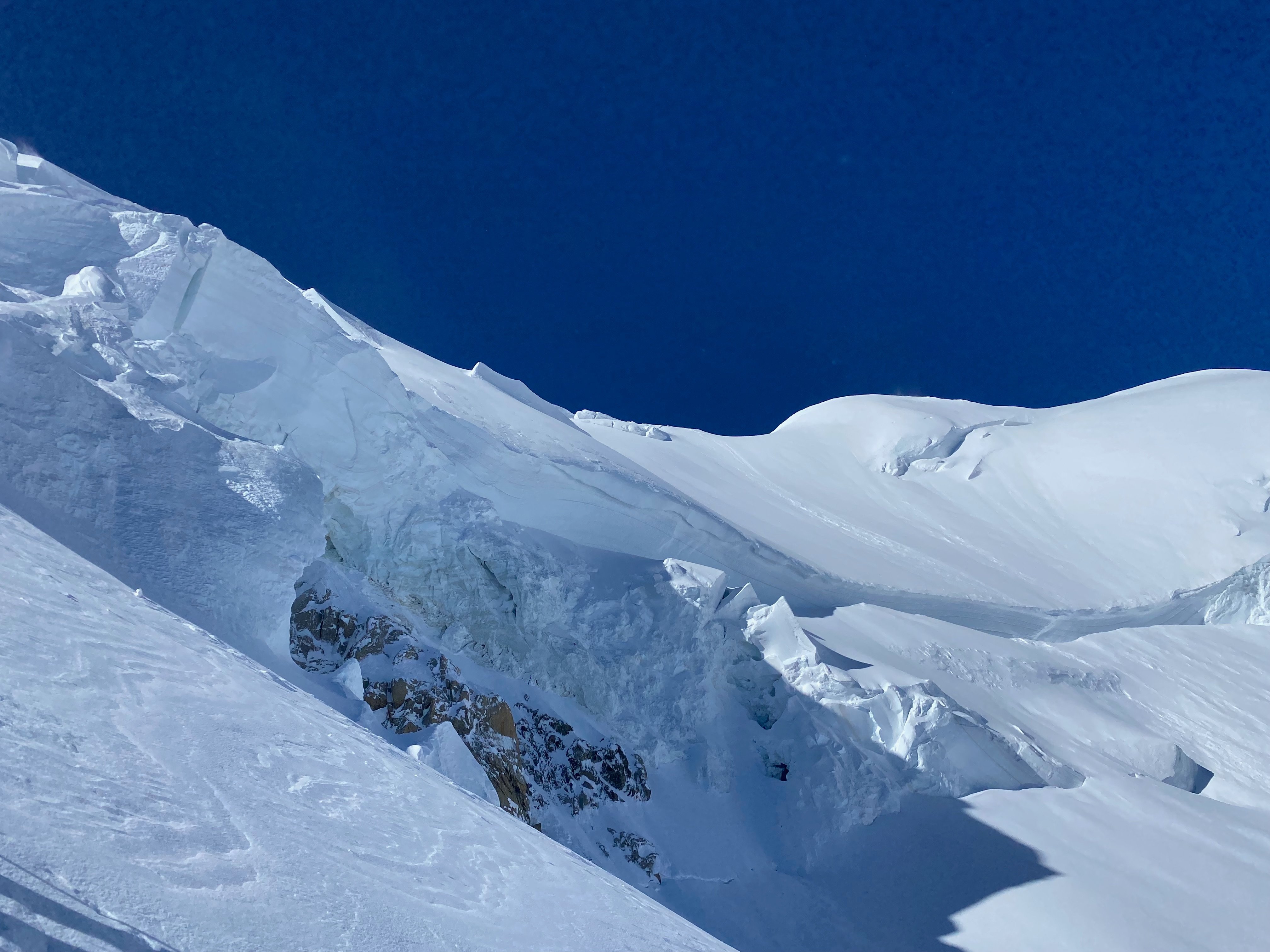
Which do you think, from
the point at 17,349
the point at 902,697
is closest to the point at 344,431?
the point at 17,349

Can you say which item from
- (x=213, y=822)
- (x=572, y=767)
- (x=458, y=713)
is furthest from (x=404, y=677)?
(x=213, y=822)

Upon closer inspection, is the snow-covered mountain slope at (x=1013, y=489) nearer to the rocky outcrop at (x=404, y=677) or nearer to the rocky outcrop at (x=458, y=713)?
the rocky outcrop at (x=458, y=713)

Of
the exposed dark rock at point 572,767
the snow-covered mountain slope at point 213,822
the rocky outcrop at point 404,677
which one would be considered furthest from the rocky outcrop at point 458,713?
the snow-covered mountain slope at point 213,822

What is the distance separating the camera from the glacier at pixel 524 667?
4070 mm

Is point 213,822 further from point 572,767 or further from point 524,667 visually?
point 524,667

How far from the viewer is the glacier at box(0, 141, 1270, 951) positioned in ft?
13.4

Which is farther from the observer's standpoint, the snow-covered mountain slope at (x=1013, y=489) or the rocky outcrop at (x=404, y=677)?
the snow-covered mountain slope at (x=1013, y=489)

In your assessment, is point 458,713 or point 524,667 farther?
point 524,667

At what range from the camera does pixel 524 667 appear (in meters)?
12.9

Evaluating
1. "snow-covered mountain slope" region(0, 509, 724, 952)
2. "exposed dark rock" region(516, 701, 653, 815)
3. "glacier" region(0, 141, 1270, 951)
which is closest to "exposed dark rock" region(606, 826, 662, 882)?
"glacier" region(0, 141, 1270, 951)

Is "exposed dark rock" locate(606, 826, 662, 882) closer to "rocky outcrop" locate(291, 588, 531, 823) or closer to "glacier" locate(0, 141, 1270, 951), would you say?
"glacier" locate(0, 141, 1270, 951)

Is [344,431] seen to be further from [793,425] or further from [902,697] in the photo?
[793,425]

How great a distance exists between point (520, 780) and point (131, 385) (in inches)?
216

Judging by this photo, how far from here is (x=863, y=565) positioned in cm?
1808
